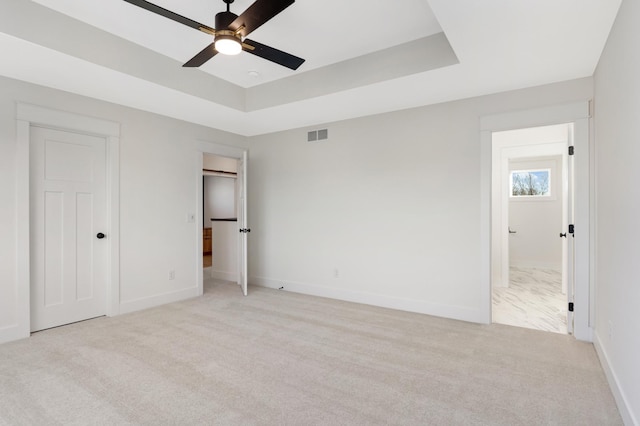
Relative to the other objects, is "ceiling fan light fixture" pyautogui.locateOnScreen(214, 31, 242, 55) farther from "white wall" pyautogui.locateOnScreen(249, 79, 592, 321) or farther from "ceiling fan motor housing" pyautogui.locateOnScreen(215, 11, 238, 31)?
"white wall" pyautogui.locateOnScreen(249, 79, 592, 321)

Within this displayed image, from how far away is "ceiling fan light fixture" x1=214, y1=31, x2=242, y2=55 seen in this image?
7.42 ft

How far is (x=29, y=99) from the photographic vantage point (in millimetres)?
3266

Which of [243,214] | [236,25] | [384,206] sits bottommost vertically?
[243,214]

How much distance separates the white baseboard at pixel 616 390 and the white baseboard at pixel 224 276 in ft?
15.9

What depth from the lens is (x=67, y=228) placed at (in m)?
3.60

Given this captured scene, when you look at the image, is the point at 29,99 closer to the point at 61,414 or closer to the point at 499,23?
the point at 61,414

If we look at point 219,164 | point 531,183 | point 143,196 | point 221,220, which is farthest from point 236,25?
point 531,183

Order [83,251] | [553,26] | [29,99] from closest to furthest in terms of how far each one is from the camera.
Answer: [553,26], [29,99], [83,251]

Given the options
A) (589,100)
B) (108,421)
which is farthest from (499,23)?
(108,421)

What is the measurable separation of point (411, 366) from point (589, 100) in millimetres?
2897

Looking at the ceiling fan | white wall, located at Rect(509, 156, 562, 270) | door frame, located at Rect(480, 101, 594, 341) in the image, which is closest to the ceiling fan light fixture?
the ceiling fan

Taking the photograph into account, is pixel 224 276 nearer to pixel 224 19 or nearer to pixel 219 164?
pixel 219 164

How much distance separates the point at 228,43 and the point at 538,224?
290 inches

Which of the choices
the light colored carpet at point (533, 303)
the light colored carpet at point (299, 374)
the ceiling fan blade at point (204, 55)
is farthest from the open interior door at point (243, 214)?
the light colored carpet at point (533, 303)
